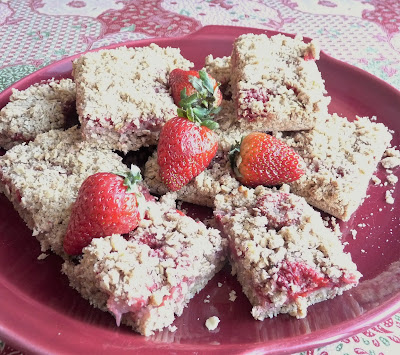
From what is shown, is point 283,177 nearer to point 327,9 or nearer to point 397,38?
point 397,38

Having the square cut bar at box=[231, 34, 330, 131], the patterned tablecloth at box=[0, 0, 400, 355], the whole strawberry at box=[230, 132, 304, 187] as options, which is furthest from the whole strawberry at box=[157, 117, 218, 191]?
the patterned tablecloth at box=[0, 0, 400, 355]

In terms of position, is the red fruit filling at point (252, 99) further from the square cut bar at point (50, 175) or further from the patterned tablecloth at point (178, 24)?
the patterned tablecloth at point (178, 24)

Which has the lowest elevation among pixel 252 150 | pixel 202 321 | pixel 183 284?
pixel 202 321

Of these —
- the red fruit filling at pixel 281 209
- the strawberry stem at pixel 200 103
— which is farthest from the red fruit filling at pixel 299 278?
the strawberry stem at pixel 200 103

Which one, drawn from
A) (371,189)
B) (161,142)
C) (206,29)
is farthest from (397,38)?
(161,142)

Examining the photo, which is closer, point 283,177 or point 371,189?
point 283,177
